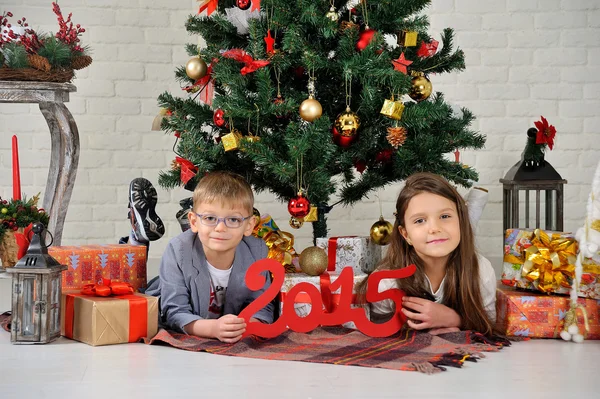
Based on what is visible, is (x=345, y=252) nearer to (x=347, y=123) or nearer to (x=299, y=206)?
(x=299, y=206)

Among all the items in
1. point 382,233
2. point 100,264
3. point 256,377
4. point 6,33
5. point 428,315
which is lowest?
point 256,377

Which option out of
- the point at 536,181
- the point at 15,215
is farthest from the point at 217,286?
the point at 536,181

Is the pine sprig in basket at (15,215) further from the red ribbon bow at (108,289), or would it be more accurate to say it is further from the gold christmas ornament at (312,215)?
the gold christmas ornament at (312,215)

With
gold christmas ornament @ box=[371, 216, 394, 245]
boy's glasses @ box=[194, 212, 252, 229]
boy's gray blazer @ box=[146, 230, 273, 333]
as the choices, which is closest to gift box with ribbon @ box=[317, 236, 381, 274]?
gold christmas ornament @ box=[371, 216, 394, 245]

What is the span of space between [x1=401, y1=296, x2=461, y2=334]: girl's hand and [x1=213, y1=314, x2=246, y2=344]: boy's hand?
0.44m

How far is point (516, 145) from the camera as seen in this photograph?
159 inches

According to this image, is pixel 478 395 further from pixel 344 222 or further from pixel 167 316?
pixel 344 222

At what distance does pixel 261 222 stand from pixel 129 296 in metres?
0.53

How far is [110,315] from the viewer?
211cm

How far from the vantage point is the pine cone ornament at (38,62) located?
307cm

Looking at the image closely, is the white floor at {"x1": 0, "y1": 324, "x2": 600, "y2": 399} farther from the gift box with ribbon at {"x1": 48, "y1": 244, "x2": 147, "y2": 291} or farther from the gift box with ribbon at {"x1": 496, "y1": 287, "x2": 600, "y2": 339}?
the gift box with ribbon at {"x1": 48, "y1": 244, "x2": 147, "y2": 291}

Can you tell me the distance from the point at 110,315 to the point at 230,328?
1.09 ft

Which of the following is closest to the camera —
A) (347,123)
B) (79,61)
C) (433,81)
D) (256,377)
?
(256,377)

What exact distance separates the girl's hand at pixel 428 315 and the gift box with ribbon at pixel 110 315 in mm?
Answer: 684
